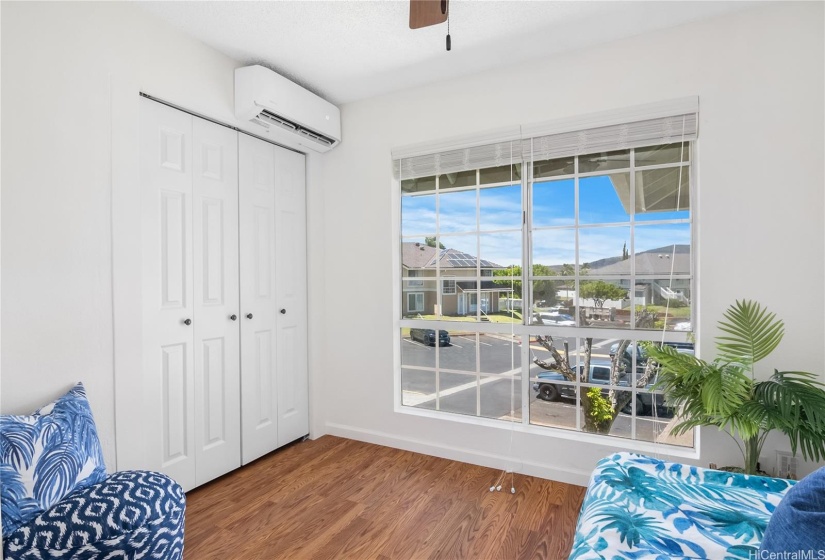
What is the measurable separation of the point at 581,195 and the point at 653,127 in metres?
0.50

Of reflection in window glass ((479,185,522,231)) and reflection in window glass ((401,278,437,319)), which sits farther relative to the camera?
reflection in window glass ((401,278,437,319))

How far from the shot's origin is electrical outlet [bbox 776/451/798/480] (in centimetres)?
208

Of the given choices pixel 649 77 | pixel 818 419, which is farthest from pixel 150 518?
pixel 649 77

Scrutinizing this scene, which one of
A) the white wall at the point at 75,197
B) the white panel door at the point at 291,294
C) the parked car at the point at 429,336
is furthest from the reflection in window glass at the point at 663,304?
the white wall at the point at 75,197

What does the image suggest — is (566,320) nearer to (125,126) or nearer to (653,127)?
(653,127)

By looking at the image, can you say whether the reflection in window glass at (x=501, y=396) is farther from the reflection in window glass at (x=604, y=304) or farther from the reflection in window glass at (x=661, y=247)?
the reflection in window glass at (x=661, y=247)

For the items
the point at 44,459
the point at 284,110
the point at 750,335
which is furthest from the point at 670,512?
the point at 284,110

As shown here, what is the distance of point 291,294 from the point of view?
3146mm

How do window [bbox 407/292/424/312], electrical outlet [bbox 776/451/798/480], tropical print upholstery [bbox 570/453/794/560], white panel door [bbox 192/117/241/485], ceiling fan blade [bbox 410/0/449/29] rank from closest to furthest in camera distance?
tropical print upholstery [bbox 570/453/794/560], ceiling fan blade [bbox 410/0/449/29], electrical outlet [bbox 776/451/798/480], white panel door [bbox 192/117/241/485], window [bbox 407/292/424/312]

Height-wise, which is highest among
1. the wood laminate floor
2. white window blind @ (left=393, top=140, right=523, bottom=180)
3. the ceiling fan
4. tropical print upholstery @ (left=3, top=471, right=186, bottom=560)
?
the ceiling fan

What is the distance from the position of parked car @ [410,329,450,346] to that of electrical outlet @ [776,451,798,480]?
1.82m

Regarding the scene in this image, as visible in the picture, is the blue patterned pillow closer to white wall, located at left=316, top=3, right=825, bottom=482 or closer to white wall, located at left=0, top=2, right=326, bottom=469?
white wall, located at left=0, top=2, right=326, bottom=469

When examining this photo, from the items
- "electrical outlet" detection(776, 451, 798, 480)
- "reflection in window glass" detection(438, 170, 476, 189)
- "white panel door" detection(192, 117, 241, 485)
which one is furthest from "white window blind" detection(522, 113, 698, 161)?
"white panel door" detection(192, 117, 241, 485)

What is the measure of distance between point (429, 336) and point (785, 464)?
2.01m
